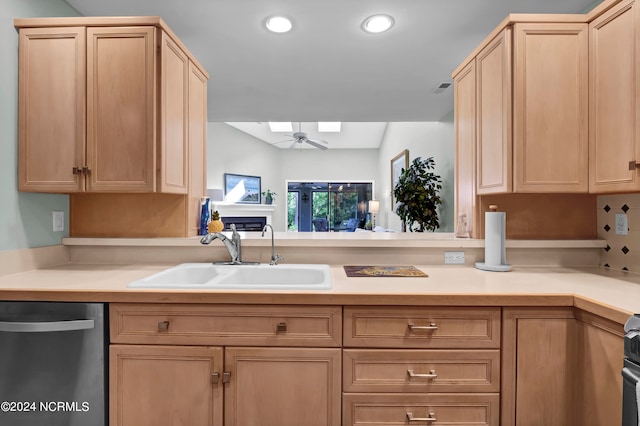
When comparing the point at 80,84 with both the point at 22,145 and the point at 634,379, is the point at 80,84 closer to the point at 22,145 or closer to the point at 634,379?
the point at 22,145

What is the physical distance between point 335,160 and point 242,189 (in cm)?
303

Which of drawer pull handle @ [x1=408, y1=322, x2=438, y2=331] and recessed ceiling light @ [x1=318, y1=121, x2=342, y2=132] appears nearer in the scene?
drawer pull handle @ [x1=408, y1=322, x2=438, y2=331]

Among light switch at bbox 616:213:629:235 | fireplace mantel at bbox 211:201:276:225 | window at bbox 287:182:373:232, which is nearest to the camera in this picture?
light switch at bbox 616:213:629:235

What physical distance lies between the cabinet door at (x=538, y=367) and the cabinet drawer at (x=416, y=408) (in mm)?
102

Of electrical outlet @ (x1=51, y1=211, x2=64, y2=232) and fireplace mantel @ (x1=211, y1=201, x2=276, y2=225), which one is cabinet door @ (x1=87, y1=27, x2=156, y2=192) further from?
fireplace mantel @ (x1=211, y1=201, x2=276, y2=225)

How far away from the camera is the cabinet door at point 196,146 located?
2.03m

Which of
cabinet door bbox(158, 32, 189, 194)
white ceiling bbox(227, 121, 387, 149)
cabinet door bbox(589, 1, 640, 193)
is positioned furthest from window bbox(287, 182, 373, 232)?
cabinet door bbox(589, 1, 640, 193)

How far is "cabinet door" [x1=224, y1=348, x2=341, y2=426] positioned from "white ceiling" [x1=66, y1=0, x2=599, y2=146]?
6.32 feet

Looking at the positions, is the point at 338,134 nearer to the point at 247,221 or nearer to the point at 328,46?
the point at 247,221

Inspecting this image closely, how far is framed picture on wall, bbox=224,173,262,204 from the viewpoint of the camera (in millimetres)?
7371

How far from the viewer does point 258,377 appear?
1322 mm

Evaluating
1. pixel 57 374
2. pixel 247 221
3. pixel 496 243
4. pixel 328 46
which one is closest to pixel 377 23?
pixel 328 46

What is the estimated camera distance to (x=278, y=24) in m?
2.22

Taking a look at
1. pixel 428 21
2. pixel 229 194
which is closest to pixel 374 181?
pixel 229 194
